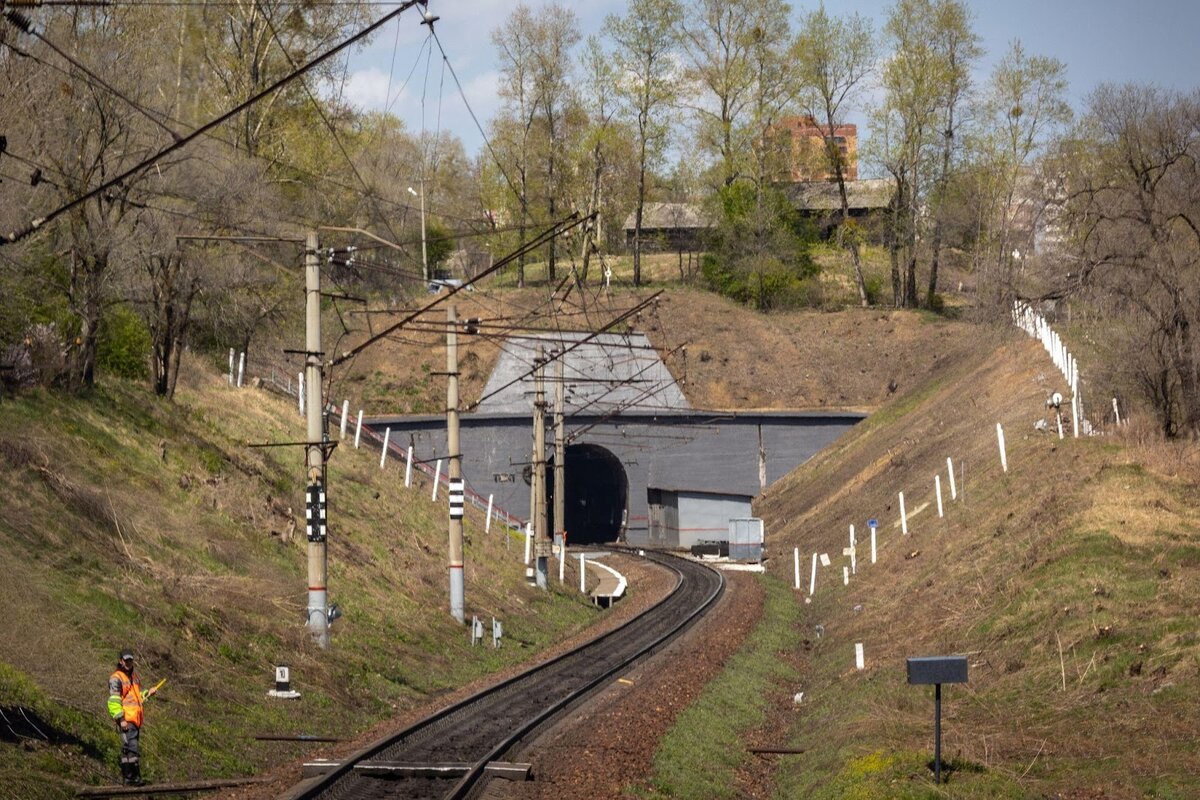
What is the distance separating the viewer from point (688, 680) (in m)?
27.2

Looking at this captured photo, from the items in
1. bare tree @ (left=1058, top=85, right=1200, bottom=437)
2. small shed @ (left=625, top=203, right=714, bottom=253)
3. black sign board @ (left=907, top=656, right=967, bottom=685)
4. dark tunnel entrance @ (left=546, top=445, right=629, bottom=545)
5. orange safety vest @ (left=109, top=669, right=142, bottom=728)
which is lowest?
dark tunnel entrance @ (left=546, top=445, right=629, bottom=545)

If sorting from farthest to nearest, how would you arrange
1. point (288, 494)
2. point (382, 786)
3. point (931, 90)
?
point (931, 90) < point (288, 494) < point (382, 786)

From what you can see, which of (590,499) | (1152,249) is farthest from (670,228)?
(1152,249)

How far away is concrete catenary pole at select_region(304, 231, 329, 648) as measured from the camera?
24.9 m

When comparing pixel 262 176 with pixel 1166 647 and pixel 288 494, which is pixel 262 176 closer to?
pixel 288 494

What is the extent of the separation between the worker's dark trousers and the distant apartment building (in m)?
80.9

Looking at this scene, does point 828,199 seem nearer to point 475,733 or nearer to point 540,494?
point 540,494

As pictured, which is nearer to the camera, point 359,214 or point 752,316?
point 359,214

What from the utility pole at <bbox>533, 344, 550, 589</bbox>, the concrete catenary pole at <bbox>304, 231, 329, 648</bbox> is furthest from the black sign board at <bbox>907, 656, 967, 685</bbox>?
the utility pole at <bbox>533, 344, 550, 589</bbox>

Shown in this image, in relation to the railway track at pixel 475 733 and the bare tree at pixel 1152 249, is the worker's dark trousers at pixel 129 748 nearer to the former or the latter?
the railway track at pixel 475 733

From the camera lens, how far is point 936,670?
1526 centimetres

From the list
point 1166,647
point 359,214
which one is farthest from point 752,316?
point 1166,647

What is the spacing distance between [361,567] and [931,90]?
201 ft

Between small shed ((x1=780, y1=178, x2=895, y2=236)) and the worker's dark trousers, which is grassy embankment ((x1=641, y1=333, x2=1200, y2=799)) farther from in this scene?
small shed ((x1=780, y1=178, x2=895, y2=236))
